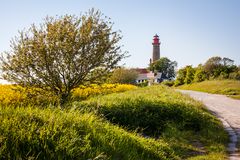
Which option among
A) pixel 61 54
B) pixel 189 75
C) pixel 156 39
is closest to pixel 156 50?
pixel 156 39

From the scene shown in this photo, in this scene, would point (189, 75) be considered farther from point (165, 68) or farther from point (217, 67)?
point (165, 68)

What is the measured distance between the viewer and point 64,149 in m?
5.73

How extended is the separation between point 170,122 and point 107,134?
6256mm

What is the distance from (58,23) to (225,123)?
26.6 feet

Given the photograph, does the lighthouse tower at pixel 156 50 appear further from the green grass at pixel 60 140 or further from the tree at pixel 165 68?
the green grass at pixel 60 140

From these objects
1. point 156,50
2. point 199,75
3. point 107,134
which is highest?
point 156,50

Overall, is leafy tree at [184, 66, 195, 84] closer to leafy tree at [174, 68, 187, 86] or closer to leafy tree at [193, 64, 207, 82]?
leafy tree at [174, 68, 187, 86]

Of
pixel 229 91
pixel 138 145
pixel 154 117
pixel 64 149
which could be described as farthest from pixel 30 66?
pixel 229 91

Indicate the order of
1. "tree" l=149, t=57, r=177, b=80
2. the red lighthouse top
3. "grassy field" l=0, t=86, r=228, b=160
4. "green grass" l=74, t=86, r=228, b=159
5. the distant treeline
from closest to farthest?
1. "grassy field" l=0, t=86, r=228, b=160
2. "green grass" l=74, t=86, r=228, b=159
3. the distant treeline
4. "tree" l=149, t=57, r=177, b=80
5. the red lighthouse top

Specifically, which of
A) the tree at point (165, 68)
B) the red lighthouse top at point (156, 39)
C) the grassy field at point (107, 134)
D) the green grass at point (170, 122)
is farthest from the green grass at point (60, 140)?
the red lighthouse top at point (156, 39)

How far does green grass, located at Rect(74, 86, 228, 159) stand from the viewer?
34.9 feet

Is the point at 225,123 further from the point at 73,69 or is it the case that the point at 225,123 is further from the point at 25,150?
the point at 25,150

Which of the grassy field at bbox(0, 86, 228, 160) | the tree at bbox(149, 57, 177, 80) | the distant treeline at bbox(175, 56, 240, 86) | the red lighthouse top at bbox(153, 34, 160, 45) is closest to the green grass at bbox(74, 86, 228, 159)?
the grassy field at bbox(0, 86, 228, 160)

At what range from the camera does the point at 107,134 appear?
748cm
